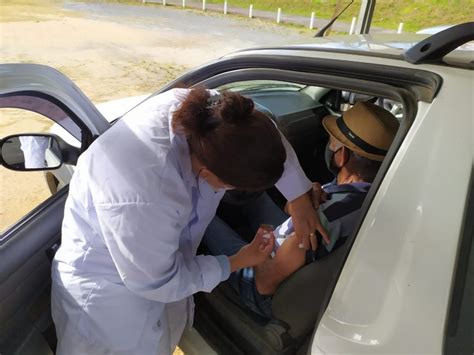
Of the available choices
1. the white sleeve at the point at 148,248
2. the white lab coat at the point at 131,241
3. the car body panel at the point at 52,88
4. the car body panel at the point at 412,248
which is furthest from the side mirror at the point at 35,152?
the car body panel at the point at 412,248

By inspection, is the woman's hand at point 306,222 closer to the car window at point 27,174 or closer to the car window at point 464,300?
the car window at point 464,300

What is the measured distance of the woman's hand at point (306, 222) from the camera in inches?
53.1

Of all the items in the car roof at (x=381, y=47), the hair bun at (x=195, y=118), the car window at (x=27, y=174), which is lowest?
the car window at (x=27, y=174)

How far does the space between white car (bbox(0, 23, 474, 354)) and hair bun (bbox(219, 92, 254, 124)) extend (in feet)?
1.15

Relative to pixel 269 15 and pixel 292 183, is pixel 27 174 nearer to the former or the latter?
pixel 292 183

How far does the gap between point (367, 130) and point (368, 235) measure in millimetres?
704

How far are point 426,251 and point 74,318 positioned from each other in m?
1.06

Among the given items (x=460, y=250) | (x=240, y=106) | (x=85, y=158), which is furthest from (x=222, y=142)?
(x=460, y=250)

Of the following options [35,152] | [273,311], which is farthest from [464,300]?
[35,152]

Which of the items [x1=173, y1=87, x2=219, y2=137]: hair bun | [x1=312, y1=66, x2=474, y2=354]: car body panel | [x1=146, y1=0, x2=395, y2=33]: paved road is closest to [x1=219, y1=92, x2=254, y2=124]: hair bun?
[x1=173, y1=87, x2=219, y2=137]: hair bun

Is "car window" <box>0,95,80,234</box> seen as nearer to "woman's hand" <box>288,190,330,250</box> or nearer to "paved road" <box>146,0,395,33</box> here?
"woman's hand" <box>288,190,330,250</box>

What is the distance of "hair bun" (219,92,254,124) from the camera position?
111 centimetres

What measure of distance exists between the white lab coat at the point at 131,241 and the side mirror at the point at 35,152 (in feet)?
1.71

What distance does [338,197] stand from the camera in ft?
4.78
